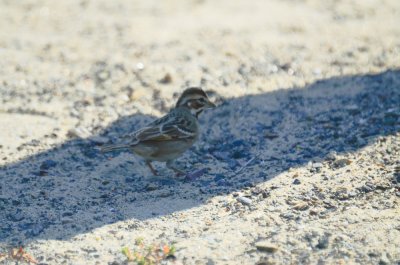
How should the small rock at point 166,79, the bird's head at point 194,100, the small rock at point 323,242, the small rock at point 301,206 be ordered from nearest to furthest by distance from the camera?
the small rock at point 323,242 → the small rock at point 301,206 → the bird's head at point 194,100 → the small rock at point 166,79

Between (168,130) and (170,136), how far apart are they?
9 centimetres

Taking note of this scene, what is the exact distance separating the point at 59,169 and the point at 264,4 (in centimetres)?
724

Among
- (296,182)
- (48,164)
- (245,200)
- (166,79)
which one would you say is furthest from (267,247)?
(166,79)

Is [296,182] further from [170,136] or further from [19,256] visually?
[19,256]

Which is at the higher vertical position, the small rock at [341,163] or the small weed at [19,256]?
the small rock at [341,163]

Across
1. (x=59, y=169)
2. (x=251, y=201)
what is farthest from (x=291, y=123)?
(x=59, y=169)

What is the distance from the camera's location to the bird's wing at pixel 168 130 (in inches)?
335

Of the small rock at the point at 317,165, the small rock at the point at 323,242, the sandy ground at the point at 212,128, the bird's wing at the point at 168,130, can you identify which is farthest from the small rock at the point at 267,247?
the bird's wing at the point at 168,130

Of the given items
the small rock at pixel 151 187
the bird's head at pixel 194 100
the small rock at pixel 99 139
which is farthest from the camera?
the small rock at pixel 99 139

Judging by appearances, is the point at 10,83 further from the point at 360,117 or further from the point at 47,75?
the point at 360,117

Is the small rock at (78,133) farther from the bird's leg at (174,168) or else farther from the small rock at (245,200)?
the small rock at (245,200)

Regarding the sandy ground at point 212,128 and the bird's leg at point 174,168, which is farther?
the bird's leg at point 174,168

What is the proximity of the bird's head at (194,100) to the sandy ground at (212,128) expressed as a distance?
594 millimetres

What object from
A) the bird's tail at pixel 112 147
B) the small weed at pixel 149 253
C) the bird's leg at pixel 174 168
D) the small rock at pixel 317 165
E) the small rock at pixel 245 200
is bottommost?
the small weed at pixel 149 253
